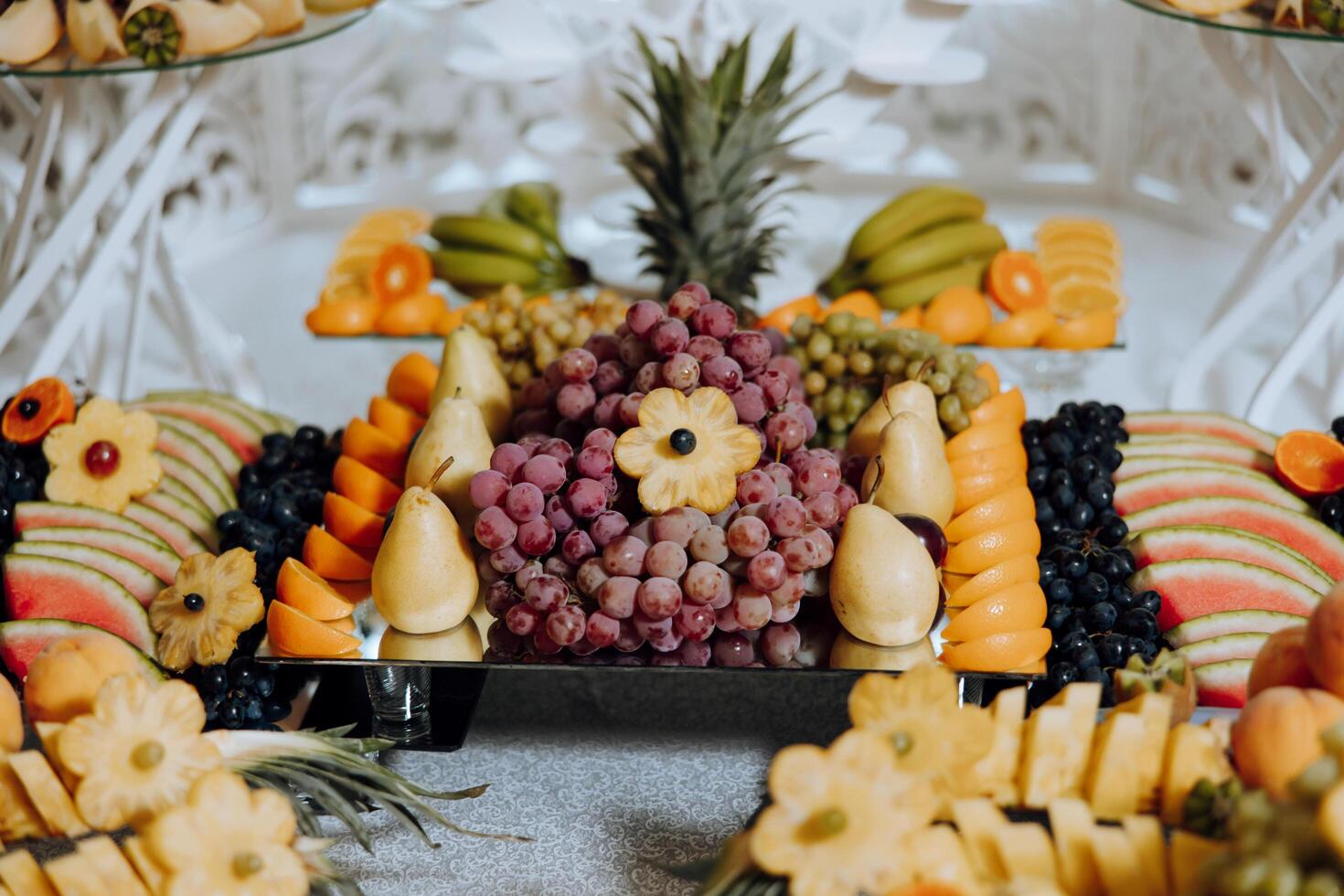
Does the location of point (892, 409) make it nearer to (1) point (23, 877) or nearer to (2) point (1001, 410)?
(2) point (1001, 410)

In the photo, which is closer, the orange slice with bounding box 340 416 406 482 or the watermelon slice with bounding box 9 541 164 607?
the watermelon slice with bounding box 9 541 164 607

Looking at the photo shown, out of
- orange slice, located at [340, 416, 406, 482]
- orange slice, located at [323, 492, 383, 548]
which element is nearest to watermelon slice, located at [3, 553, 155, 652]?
orange slice, located at [323, 492, 383, 548]

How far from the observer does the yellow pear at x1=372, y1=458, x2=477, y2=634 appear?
1.53 meters

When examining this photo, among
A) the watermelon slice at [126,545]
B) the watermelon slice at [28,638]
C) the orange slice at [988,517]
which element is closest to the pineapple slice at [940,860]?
the orange slice at [988,517]

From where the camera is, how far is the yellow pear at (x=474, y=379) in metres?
1.85

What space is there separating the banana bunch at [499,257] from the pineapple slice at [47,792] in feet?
6.21

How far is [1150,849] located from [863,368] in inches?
38.8

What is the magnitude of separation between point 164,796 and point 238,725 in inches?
16.1

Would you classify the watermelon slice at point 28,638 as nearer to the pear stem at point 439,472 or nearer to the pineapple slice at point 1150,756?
the pear stem at point 439,472

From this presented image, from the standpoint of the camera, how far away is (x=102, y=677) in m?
1.29

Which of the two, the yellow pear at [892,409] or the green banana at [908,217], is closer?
the yellow pear at [892,409]

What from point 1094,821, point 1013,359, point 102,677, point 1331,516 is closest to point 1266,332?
point 1013,359

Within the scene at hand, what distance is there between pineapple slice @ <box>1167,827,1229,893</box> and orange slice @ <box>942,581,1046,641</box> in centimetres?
45

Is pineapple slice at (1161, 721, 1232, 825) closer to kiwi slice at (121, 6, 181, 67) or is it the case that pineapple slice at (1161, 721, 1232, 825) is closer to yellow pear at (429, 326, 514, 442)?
yellow pear at (429, 326, 514, 442)
